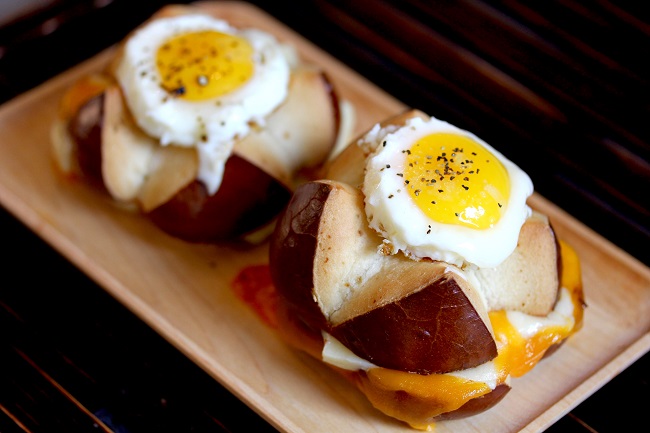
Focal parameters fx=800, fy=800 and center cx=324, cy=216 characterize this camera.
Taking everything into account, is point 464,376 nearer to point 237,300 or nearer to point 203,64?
point 237,300

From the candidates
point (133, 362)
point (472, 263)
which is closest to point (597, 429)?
point (472, 263)

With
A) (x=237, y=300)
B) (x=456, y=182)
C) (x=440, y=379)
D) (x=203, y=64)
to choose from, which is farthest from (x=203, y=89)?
(x=440, y=379)

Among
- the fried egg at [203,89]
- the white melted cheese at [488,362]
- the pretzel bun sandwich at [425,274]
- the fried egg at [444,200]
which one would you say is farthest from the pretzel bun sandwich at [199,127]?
the white melted cheese at [488,362]

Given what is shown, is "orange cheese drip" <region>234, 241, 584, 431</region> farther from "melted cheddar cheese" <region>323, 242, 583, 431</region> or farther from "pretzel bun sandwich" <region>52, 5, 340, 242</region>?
"pretzel bun sandwich" <region>52, 5, 340, 242</region>

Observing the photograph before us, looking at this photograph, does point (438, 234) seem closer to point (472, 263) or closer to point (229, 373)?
point (472, 263)

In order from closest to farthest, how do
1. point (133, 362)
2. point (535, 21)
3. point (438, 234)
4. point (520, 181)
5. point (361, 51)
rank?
point (438, 234) < point (520, 181) < point (133, 362) < point (535, 21) < point (361, 51)

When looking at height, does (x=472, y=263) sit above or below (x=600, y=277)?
above

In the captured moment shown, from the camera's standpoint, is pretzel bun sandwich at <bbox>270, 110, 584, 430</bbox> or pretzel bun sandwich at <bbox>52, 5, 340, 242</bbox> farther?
pretzel bun sandwich at <bbox>52, 5, 340, 242</bbox>

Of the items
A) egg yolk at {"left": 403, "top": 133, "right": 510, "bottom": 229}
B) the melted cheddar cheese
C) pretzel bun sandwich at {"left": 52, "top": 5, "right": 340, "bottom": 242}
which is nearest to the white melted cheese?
the melted cheddar cheese
